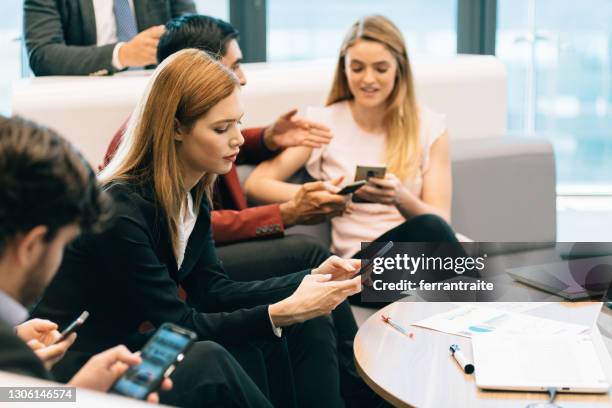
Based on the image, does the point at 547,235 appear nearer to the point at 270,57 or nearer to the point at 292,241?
the point at 292,241

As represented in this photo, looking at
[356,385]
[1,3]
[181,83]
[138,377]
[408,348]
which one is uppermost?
[1,3]

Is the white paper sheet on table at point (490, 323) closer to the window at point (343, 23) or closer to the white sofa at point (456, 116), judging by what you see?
the white sofa at point (456, 116)

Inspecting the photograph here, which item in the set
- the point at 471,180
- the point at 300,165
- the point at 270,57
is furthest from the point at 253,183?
the point at 270,57

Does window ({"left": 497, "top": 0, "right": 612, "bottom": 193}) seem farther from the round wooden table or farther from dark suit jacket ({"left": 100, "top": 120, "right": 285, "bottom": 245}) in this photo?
the round wooden table

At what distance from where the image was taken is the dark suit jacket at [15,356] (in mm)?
1131

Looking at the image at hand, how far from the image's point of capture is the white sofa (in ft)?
10.3

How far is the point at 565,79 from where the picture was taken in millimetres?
6113

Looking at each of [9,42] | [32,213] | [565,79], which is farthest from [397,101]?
[9,42]

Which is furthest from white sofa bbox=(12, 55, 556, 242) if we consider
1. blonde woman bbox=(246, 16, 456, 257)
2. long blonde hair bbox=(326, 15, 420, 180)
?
long blonde hair bbox=(326, 15, 420, 180)

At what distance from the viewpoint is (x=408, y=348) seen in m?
2.18

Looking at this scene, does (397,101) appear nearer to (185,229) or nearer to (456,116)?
(456,116)

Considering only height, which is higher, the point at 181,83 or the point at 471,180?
the point at 181,83

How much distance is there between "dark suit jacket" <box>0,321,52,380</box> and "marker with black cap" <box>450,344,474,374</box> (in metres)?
1.03

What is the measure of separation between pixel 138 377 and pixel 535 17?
504 cm
